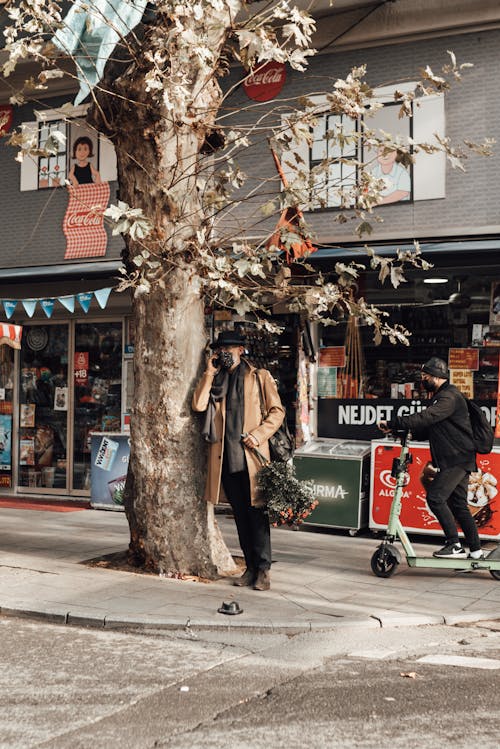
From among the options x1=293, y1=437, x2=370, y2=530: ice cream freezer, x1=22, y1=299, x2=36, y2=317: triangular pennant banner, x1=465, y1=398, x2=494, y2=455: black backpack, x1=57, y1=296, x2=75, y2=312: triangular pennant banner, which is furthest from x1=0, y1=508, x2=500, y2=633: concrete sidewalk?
x1=22, y1=299, x2=36, y2=317: triangular pennant banner

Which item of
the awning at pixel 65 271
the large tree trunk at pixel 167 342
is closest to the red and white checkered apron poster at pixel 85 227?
the awning at pixel 65 271

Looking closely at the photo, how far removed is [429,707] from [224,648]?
1.81 metres

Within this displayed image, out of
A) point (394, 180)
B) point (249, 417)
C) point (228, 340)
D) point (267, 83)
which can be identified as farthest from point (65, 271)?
point (249, 417)

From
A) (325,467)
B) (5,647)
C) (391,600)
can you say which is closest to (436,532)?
(325,467)

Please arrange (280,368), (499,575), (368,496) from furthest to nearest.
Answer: (280,368) → (368,496) → (499,575)

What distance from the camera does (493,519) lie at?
10172 mm

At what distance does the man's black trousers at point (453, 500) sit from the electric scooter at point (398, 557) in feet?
0.78

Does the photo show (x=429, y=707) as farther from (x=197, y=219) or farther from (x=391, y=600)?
(x=197, y=219)

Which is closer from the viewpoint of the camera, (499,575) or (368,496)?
(499,575)

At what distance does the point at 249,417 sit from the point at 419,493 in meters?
3.35

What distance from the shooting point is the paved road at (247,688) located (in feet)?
14.4

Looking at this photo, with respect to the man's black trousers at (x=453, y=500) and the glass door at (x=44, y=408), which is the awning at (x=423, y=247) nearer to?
the man's black trousers at (x=453, y=500)

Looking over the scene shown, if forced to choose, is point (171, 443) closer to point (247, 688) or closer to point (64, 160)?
point (247, 688)

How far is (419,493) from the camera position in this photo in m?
10.5
